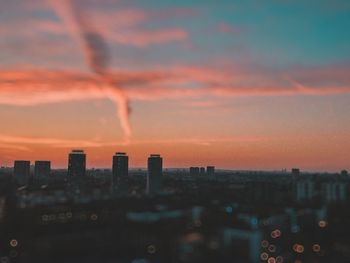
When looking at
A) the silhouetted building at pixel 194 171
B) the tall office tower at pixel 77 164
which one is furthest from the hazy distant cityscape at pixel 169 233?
the silhouetted building at pixel 194 171

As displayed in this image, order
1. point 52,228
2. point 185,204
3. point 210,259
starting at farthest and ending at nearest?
1. point 185,204
2. point 52,228
3. point 210,259

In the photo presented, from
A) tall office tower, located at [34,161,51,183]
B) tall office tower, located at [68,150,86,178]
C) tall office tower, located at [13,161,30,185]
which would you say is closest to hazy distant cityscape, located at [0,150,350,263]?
tall office tower, located at [68,150,86,178]

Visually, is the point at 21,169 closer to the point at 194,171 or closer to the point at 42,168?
the point at 42,168

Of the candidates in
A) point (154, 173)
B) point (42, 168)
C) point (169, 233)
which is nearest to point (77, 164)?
point (154, 173)

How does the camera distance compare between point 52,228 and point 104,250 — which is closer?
point 104,250

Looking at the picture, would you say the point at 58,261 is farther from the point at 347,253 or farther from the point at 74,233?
the point at 347,253

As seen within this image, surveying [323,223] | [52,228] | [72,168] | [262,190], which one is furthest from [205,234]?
[72,168]
